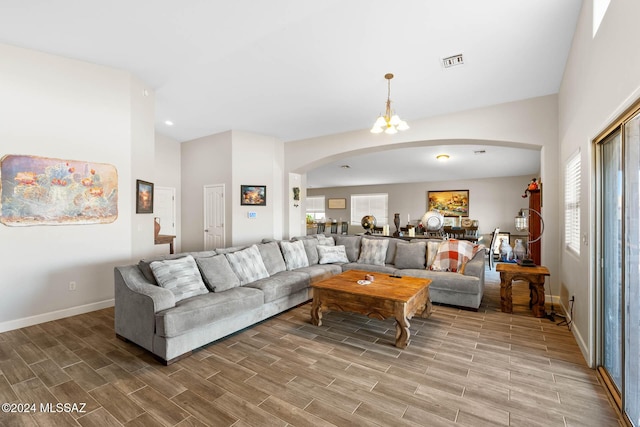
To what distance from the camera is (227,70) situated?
3.74m

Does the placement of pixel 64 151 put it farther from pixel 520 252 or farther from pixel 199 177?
pixel 520 252

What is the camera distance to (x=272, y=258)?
14.0 ft

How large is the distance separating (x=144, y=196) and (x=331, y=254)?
3150 millimetres

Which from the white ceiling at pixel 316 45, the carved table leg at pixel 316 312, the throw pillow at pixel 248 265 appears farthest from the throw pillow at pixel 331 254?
the white ceiling at pixel 316 45

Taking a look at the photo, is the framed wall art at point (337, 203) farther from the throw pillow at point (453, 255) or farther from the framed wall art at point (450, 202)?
the throw pillow at point (453, 255)

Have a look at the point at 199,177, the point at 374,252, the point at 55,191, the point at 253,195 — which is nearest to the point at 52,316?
the point at 55,191

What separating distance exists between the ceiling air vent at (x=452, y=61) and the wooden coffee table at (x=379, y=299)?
2655 millimetres

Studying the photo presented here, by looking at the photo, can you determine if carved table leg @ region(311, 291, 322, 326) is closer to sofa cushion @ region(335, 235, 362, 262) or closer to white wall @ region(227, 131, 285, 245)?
sofa cushion @ region(335, 235, 362, 262)

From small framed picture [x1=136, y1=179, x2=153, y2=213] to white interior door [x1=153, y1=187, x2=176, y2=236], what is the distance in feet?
8.11

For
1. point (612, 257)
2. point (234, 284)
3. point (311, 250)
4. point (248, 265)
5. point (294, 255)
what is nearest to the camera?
point (612, 257)

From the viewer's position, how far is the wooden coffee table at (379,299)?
2826 millimetres

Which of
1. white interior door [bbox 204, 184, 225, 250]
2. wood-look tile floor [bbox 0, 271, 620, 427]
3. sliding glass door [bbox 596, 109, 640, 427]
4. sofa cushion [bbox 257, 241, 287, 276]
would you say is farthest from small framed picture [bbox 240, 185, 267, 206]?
sliding glass door [bbox 596, 109, 640, 427]

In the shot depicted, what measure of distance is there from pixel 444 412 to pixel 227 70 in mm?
4239

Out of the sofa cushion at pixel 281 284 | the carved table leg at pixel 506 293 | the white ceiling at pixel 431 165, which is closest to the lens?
the sofa cushion at pixel 281 284
